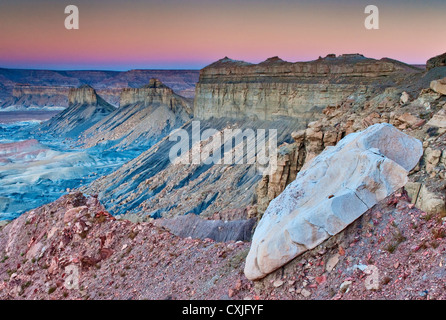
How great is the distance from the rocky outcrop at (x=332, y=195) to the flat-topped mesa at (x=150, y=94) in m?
66.9

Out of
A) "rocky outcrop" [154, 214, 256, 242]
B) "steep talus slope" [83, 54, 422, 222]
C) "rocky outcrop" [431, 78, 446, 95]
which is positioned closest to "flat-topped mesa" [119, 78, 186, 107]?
"steep talus slope" [83, 54, 422, 222]

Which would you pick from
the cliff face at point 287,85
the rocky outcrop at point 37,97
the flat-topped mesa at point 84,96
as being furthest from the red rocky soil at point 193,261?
the rocky outcrop at point 37,97

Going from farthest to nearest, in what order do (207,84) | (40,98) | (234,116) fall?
1. (40,98)
2. (207,84)
3. (234,116)

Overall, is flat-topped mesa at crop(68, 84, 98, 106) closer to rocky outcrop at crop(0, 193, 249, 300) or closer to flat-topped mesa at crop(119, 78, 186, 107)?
flat-topped mesa at crop(119, 78, 186, 107)

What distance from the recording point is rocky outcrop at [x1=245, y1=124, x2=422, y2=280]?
7.61 m

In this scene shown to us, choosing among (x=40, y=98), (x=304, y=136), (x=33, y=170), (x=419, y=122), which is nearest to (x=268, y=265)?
(x=419, y=122)

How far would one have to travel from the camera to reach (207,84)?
4409 centimetres

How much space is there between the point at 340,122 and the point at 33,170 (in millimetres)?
48927

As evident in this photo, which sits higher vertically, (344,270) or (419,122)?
(419,122)

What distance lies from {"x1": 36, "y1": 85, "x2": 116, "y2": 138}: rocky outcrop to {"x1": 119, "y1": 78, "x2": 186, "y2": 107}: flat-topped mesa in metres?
11.5

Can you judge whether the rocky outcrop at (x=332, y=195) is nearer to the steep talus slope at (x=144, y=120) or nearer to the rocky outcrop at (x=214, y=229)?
the rocky outcrop at (x=214, y=229)

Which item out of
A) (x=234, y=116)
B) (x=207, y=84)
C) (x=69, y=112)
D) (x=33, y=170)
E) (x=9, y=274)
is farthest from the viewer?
(x=69, y=112)

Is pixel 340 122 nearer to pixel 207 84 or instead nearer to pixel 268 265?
pixel 268 265
